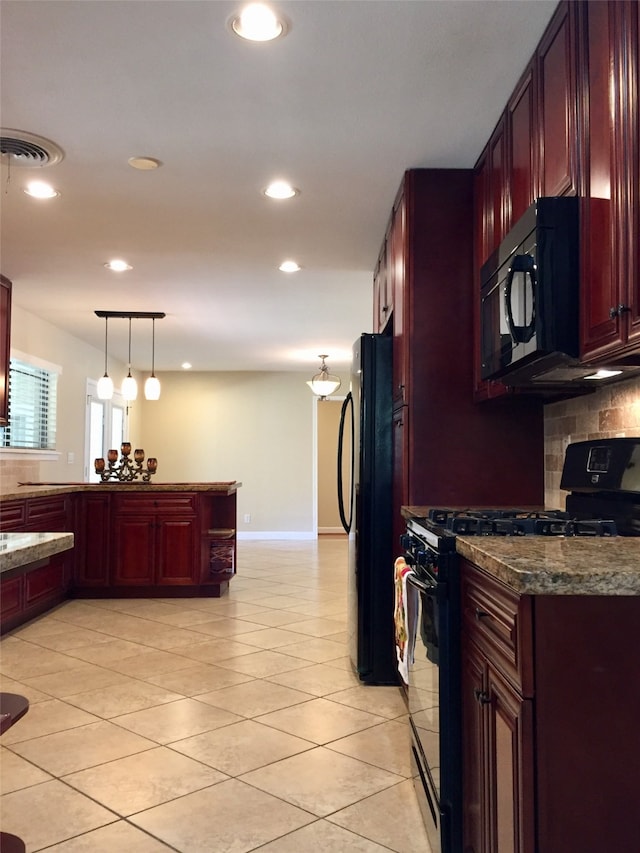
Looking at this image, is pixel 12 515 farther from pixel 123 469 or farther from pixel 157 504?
pixel 123 469

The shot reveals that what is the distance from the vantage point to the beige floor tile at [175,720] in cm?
274

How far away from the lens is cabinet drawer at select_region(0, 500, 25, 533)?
4391mm

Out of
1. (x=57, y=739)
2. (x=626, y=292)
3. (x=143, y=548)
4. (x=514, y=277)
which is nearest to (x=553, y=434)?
(x=514, y=277)

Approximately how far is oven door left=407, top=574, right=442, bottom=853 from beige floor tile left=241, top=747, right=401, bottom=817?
194 millimetres

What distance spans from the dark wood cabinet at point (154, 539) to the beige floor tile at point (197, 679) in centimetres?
193

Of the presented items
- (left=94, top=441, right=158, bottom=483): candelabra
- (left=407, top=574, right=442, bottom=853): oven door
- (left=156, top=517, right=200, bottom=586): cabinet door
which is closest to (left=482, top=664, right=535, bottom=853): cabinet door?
(left=407, top=574, right=442, bottom=853): oven door

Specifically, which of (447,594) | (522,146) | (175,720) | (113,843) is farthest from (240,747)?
Result: (522,146)

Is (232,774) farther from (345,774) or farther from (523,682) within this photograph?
(523,682)

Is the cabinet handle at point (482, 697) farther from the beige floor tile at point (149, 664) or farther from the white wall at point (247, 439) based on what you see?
the white wall at point (247, 439)

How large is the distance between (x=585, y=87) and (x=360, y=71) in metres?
0.84

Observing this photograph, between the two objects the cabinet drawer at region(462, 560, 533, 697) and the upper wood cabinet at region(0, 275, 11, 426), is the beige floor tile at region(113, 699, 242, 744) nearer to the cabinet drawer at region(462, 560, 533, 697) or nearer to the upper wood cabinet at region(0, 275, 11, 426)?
the cabinet drawer at region(462, 560, 533, 697)

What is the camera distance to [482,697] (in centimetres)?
148

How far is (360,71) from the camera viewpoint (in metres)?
2.39

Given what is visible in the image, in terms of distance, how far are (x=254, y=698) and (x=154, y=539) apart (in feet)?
8.59
